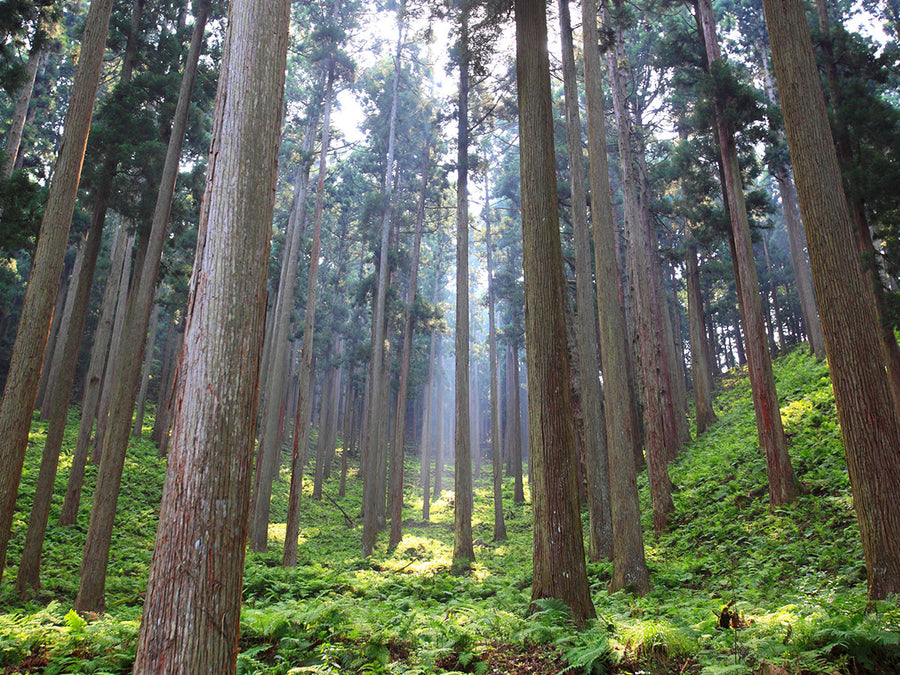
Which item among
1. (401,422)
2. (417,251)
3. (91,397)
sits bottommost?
(91,397)

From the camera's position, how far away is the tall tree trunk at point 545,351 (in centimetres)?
479

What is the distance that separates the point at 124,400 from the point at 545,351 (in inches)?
278

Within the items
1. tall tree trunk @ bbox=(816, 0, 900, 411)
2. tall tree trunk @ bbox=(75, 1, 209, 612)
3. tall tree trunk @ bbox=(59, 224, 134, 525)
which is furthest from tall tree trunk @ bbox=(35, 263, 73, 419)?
tall tree trunk @ bbox=(816, 0, 900, 411)

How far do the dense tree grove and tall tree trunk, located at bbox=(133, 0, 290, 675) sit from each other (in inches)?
0.6

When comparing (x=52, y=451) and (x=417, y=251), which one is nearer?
(x=52, y=451)

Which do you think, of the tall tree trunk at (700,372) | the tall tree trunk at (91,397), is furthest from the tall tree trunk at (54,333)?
the tall tree trunk at (700,372)

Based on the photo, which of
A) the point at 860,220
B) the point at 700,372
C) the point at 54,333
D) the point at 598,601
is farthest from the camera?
the point at 54,333

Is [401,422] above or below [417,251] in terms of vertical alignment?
below

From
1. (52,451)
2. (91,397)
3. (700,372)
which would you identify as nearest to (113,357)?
(91,397)

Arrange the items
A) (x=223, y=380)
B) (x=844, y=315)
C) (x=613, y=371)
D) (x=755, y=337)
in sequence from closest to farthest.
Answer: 1. (x=223, y=380)
2. (x=844, y=315)
3. (x=613, y=371)
4. (x=755, y=337)

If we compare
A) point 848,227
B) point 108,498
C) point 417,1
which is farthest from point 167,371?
point 848,227

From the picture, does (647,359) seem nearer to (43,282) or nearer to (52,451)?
(43,282)

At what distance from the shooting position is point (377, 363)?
16.3m

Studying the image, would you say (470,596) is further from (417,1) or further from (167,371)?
(167,371)
